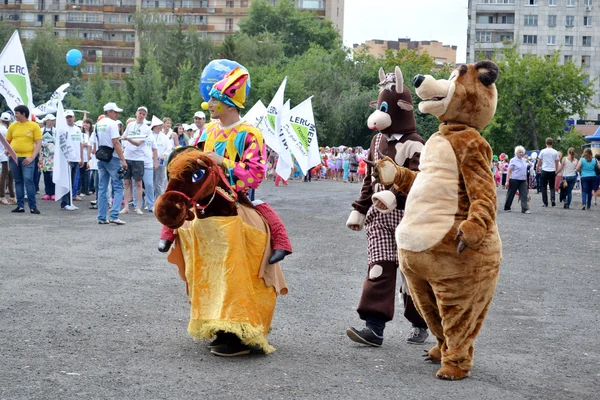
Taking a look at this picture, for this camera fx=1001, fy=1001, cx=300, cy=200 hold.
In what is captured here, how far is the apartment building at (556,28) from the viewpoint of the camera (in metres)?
120

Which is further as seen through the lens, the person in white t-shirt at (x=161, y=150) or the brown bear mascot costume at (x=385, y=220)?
the person in white t-shirt at (x=161, y=150)

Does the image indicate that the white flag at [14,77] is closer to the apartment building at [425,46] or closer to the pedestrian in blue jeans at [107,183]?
the pedestrian in blue jeans at [107,183]

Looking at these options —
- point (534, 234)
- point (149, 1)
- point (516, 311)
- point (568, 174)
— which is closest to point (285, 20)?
point (149, 1)

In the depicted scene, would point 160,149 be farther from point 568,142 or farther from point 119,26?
point 119,26

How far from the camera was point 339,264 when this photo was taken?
40.9 ft

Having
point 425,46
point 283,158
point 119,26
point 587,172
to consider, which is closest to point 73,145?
point 283,158

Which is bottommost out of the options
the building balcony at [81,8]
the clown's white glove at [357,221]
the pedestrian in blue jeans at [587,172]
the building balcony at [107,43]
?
the pedestrian in blue jeans at [587,172]

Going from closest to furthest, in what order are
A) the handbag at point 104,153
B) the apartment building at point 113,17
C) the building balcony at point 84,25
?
the handbag at point 104,153
the apartment building at point 113,17
the building balcony at point 84,25

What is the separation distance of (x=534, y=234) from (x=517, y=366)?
12.0 metres

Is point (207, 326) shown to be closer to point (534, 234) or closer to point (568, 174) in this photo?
point (534, 234)

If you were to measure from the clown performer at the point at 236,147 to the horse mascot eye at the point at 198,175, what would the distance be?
A: 24 cm

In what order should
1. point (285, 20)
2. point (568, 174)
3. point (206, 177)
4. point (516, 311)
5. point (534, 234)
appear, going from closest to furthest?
point (206, 177) < point (516, 311) < point (534, 234) < point (568, 174) < point (285, 20)

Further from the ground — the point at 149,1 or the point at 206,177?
the point at 149,1

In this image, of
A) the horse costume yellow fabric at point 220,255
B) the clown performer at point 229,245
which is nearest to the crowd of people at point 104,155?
the clown performer at point 229,245
